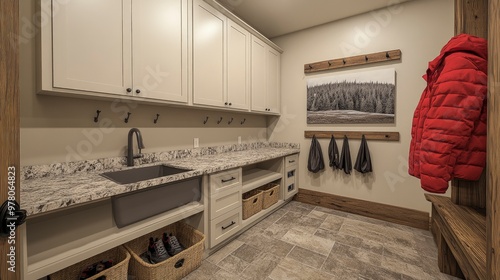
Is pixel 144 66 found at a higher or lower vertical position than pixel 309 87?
lower

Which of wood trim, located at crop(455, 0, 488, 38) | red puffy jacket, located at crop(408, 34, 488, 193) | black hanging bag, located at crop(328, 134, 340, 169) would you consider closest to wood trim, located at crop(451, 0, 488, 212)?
wood trim, located at crop(455, 0, 488, 38)

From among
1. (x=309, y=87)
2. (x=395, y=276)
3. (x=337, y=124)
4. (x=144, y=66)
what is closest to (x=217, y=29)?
(x=144, y=66)

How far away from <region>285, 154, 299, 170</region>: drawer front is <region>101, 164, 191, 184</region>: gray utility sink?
169 cm

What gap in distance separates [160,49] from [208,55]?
1.80 ft

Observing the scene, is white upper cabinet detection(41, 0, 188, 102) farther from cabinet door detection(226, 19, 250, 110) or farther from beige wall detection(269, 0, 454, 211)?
beige wall detection(269, 0, 454, 211)

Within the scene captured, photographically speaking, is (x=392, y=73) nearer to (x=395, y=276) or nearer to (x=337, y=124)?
(x=337, y=124)

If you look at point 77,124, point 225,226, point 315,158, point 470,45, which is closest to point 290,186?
point 315,158

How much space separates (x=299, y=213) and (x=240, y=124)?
1.53 metres

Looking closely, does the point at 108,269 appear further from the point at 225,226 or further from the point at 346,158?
the point at 346,158

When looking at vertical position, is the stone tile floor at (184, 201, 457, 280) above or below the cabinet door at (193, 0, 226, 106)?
below

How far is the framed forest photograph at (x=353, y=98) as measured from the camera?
2637mm

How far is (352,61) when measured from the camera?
2836 millimetres

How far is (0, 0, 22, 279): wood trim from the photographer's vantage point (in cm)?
62

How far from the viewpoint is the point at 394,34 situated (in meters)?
2.62
